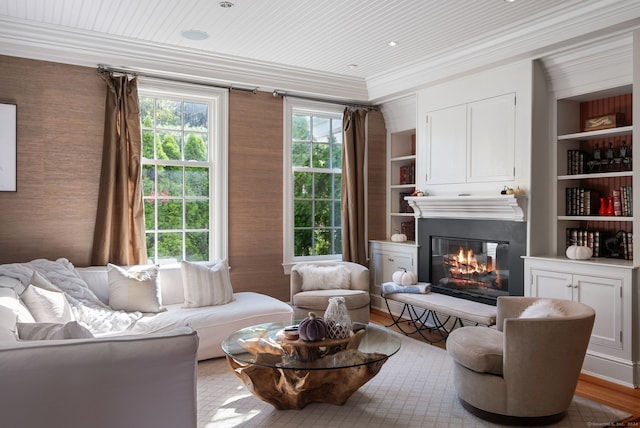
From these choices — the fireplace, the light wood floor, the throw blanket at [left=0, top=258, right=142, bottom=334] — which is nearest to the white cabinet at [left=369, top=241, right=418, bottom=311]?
the fireplace

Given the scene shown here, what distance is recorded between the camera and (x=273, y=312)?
4.28 m

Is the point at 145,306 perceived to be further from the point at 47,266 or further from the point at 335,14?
the point at 335,14

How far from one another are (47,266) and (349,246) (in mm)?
3288

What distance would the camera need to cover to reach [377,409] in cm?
317

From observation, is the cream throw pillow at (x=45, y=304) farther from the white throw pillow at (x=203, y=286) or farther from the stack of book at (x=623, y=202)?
the stack of book at (x=623, y=202)

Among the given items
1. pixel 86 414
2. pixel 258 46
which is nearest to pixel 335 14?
pixel 258 46

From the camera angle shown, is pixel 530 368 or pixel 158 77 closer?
pixel 530 368

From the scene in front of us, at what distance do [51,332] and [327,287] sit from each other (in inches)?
130

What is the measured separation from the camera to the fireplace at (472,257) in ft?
14.7

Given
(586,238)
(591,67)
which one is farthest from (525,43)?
(586,238)

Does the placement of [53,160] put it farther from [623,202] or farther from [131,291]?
[623,202]

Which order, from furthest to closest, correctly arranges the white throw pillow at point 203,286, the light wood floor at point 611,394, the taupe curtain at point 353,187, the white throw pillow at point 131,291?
the taupe curtain at point 353,187, the white throw pillow at point 203,286, the white throw pillow at point 131,291, the light wood floor at point 611,394

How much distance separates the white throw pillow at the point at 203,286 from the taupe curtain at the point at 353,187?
1.94 meters

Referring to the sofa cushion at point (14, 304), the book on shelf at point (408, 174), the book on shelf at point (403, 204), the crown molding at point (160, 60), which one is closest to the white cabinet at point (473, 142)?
the book on shelf at point (408, 174)
